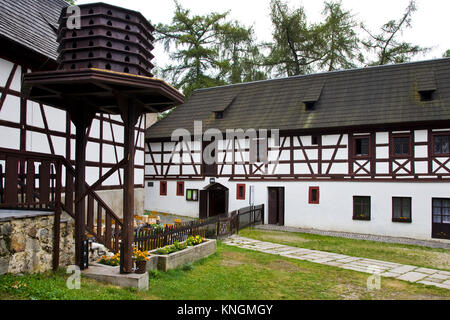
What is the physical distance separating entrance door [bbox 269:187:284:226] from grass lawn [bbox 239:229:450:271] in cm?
268

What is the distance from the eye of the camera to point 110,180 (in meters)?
15.4

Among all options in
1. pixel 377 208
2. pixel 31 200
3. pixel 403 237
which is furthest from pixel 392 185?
pixel 31 200

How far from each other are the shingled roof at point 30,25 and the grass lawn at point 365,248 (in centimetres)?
1004

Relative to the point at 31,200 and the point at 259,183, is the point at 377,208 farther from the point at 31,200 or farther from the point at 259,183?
the point at 31,200

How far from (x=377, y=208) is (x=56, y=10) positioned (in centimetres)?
1637

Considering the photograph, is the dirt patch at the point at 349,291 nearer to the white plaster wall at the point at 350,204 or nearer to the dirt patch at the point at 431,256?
the dirt patch at the point at 431,256

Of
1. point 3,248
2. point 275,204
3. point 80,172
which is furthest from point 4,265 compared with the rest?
point 275,204

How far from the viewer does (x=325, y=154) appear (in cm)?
1834

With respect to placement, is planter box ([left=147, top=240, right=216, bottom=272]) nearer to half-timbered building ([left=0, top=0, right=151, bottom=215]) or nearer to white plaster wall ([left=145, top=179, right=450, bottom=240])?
half-timbered building ([left=0, top=0, right=151, bottom=215])

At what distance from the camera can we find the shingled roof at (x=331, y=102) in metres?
17.0

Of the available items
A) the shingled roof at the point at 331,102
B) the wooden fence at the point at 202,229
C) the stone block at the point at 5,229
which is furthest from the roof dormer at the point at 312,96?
the stone block at the point at 5,229

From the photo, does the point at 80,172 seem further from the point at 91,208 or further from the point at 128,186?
the point at 128,186

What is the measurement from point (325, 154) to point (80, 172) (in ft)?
45.1

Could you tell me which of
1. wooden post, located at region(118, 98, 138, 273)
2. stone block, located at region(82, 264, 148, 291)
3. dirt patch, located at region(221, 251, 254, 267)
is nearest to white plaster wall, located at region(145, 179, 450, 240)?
dirt patch, located at region(221, 251, 254, 267)
